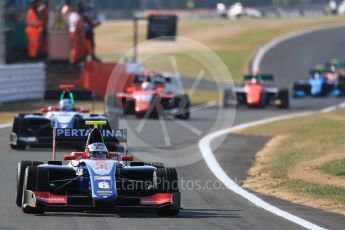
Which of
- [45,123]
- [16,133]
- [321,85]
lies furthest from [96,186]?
[321,85]

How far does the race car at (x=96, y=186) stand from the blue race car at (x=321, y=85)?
101ft

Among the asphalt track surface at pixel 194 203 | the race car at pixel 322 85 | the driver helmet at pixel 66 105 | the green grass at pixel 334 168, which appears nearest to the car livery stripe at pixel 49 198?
the asphalt track surface at pixel 194 203

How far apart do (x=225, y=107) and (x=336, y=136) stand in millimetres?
13104

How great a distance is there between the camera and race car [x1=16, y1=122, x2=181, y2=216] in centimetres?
1259

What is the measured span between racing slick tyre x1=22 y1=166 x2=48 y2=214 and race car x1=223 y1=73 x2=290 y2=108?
24.4m

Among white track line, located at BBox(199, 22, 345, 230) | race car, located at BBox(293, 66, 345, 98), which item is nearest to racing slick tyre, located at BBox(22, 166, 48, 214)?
white track line, located at BBox(199, 22, 345, 230)

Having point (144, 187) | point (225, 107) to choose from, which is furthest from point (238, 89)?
point (144, 187)

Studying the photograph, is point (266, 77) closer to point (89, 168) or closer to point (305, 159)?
point (305, 159)

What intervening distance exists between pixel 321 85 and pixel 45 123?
80.9ft

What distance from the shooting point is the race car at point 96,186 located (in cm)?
1259

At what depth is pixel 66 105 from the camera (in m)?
22.5

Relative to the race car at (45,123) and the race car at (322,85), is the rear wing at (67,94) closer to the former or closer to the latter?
the race car at (45,123)

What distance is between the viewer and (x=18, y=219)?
1211 cm

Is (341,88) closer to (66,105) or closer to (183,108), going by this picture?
(183,108)
